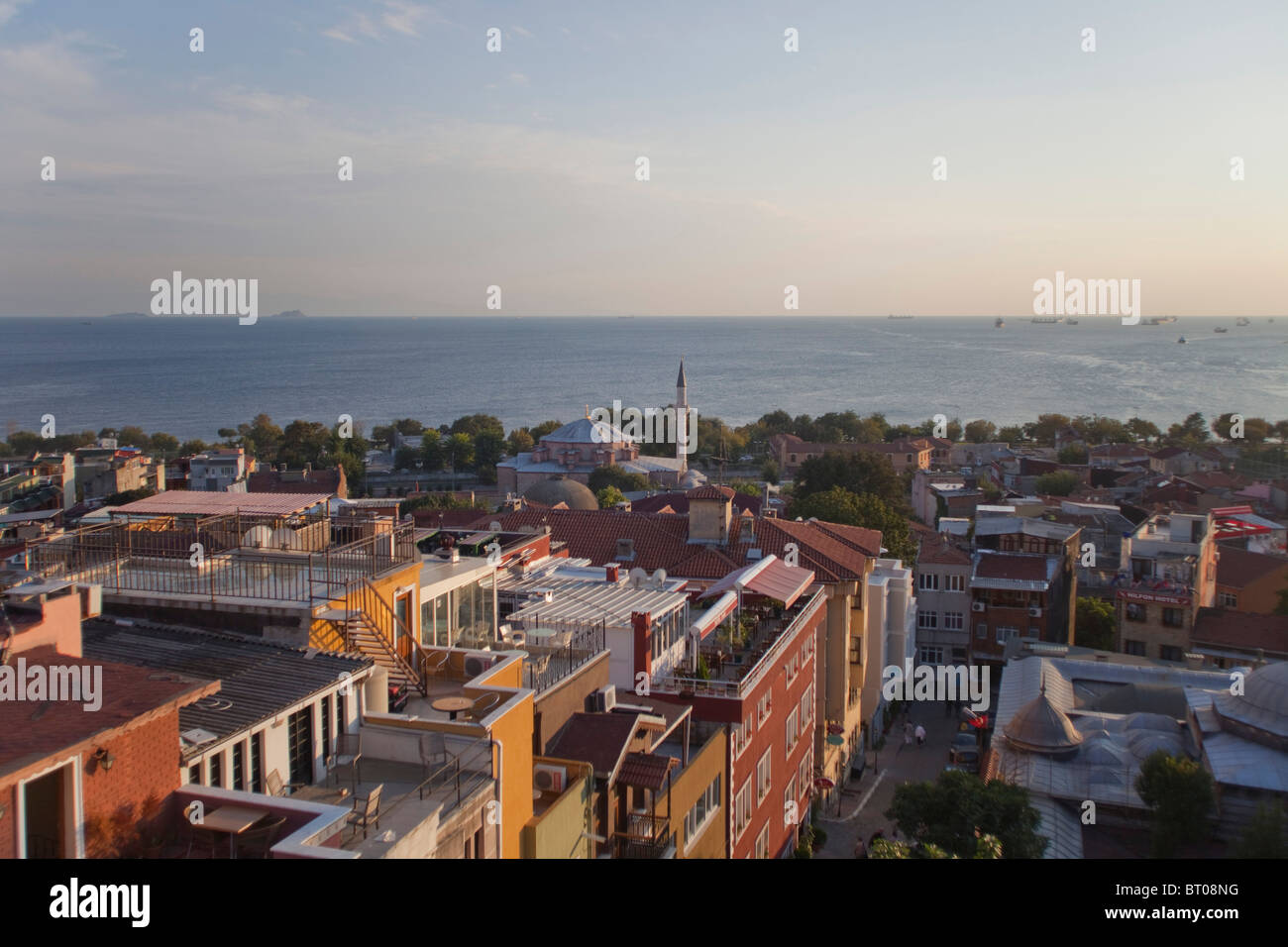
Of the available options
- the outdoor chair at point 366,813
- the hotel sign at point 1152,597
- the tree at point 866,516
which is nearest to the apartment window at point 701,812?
the outdoor chair at point 366,813

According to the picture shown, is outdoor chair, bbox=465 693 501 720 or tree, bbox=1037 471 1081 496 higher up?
outdoor chair, bbox=465 693 501 720

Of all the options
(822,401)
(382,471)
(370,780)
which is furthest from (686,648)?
(822,401)

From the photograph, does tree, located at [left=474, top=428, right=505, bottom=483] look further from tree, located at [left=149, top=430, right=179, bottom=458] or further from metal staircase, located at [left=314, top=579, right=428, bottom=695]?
metal staircase, located at [left=314, top=579, right=428, bottom=695]

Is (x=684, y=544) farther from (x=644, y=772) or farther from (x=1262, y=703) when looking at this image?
(x=644, y=772)

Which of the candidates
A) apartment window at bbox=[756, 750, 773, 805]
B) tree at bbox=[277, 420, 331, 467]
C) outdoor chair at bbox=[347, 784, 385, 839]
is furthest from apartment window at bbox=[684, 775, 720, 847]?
tree at bbox=[277, 420, 331, 467]

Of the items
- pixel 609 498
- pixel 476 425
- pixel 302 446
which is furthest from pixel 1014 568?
pixel 476 425

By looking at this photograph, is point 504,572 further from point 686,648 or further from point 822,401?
point 822,401
